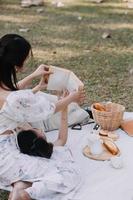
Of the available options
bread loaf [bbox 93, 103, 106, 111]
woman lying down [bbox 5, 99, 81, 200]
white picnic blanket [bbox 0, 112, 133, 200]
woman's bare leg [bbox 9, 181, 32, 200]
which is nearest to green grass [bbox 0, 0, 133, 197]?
bread loaf [bbox 93, 103, 106, 111]

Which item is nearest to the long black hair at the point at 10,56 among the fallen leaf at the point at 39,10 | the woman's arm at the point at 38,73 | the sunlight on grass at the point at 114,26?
the woman's arm at the point at 38,73

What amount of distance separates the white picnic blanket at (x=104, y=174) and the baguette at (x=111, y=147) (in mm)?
44

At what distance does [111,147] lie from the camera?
3.25 metres

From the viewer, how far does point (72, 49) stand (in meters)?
5.73

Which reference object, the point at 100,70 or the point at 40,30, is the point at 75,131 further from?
the point at 40,30

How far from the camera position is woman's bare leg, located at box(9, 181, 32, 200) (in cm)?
280

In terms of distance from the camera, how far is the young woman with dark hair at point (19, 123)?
2.85 metres

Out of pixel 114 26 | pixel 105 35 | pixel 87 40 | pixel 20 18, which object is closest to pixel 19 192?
pixel 87 40

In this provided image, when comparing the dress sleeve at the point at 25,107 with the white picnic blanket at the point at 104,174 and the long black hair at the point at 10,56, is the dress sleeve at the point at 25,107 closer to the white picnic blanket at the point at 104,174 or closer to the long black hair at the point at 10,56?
the long black hair at the point at 10,56

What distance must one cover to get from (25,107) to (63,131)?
1.31 ft

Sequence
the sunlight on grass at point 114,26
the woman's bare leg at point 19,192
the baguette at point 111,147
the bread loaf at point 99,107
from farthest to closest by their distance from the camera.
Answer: the sunlight on grass at point 114,26 < the bread loaf at point 99,107 < the baguette at point 111,147 < the woman's bare leg at point 19,192

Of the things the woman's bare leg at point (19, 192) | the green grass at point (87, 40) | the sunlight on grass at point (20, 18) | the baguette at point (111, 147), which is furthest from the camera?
the sunlight on grass at point (20, 18)

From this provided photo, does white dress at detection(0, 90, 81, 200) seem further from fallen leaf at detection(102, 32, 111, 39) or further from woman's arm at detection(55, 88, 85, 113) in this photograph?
fallen leaf at detection(102, 32, 111, 39)

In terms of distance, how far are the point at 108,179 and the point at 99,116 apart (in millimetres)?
578
